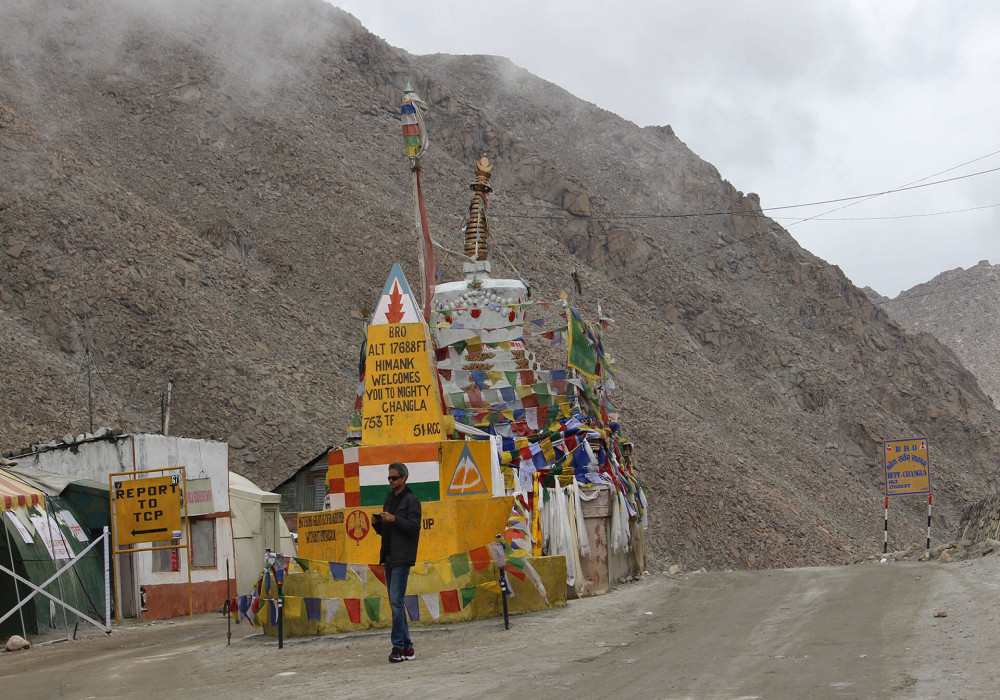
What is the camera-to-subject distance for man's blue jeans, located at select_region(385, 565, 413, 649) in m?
11.5

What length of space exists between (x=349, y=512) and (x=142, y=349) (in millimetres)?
33800

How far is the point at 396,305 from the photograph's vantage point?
16.2 meters

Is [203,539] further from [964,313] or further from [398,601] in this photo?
[964,313]

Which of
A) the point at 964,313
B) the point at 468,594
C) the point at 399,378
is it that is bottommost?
the point at 468,594

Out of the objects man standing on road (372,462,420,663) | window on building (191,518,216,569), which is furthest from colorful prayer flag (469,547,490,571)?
window on building (191,518,216,569)

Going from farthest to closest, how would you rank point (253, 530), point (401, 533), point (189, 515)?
point (253, 530) → point (189, 515) → point (401, 533)

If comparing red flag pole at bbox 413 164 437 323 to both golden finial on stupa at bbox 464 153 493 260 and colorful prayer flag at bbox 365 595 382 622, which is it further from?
colorful prayer flag at bbox 365 595 382 622

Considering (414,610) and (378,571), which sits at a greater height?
(378,571)

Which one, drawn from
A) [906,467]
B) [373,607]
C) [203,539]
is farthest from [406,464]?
[906,467]

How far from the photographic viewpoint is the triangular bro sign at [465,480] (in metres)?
15.4

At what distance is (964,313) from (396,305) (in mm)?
100027

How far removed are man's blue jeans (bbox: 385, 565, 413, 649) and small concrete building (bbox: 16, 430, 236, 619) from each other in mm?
12796

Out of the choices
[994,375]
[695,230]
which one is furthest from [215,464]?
[994,375]

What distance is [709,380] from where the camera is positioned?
62500 mm
